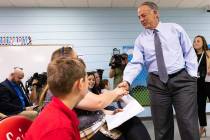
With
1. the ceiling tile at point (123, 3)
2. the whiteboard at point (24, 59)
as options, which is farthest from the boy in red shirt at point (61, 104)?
the whiteboard at point (24, 59)

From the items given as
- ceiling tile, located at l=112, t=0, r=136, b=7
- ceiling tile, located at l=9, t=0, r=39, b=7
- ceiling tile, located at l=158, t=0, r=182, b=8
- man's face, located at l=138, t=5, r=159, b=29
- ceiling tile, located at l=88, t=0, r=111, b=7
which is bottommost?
man's face, located at l=138, t=5, r=159, b=29

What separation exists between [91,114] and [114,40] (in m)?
5.58

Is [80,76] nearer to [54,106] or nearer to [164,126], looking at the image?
[54,106]

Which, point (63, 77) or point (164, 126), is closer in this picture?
point (63, 77)

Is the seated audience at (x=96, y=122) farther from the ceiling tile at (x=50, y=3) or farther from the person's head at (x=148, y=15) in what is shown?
the ceiling tile at (x=50, y=3)

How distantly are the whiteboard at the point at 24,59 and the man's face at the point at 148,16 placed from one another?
15.7 feet

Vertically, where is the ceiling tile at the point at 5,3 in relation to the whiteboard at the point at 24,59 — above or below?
above

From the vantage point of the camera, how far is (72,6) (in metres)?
6.85

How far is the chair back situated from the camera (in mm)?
1078

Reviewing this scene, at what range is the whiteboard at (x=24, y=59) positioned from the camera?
22.2 feet

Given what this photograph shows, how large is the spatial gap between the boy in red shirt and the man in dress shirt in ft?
3.60

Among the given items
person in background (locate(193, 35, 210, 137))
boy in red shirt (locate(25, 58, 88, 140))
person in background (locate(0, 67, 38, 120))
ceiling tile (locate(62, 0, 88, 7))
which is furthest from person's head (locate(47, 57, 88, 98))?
ceiling tile (locate(62, 0, 88, 7))

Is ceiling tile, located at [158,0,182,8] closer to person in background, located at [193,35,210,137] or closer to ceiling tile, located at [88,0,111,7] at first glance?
ceiling tile, located at [88,0,111,7]

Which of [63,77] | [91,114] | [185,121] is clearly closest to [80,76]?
[63,77]
